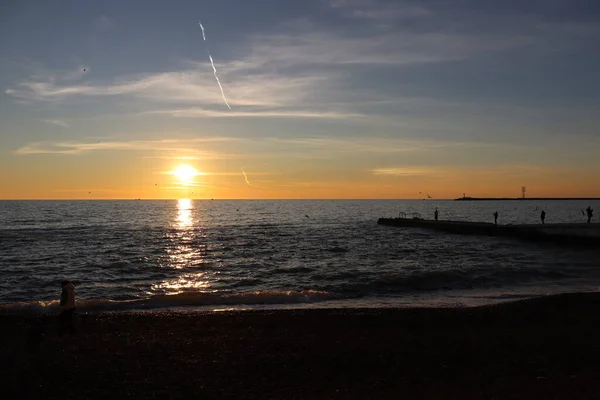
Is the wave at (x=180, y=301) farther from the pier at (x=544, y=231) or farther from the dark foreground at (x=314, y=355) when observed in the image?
the pier at (x=544, y=231)

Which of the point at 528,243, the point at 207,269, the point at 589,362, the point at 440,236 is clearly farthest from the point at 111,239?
the point at 589,362

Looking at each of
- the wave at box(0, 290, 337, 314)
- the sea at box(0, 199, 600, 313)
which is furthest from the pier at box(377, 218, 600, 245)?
the wave at box(0, 290, 337, 314)

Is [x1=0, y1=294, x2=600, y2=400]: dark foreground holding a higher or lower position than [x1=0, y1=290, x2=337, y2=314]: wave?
higher

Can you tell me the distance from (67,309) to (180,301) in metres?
7.07

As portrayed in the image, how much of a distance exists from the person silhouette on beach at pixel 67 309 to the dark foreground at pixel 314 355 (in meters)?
0.46

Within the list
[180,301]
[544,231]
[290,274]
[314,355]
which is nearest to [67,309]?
[180,301]

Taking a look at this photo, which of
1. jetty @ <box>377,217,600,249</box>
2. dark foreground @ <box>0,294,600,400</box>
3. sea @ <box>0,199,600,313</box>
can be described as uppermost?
jetty @ <box>377,217,600,249</box>

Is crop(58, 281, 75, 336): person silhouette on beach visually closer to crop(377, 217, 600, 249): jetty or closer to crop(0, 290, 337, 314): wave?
crop(0, 290, 337, 314): wave

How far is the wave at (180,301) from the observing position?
792 inches

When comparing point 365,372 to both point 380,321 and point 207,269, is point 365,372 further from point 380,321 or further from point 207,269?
point 207,269

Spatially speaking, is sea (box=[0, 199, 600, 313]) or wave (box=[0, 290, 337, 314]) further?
sea (box=[0, 199, 600, 313])

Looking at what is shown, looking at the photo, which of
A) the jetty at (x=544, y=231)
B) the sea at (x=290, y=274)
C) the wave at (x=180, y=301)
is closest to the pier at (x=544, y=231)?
the jetty at (x=544, y=231)

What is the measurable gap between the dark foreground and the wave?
2.86 metres

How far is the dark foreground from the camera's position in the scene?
9953 mm
